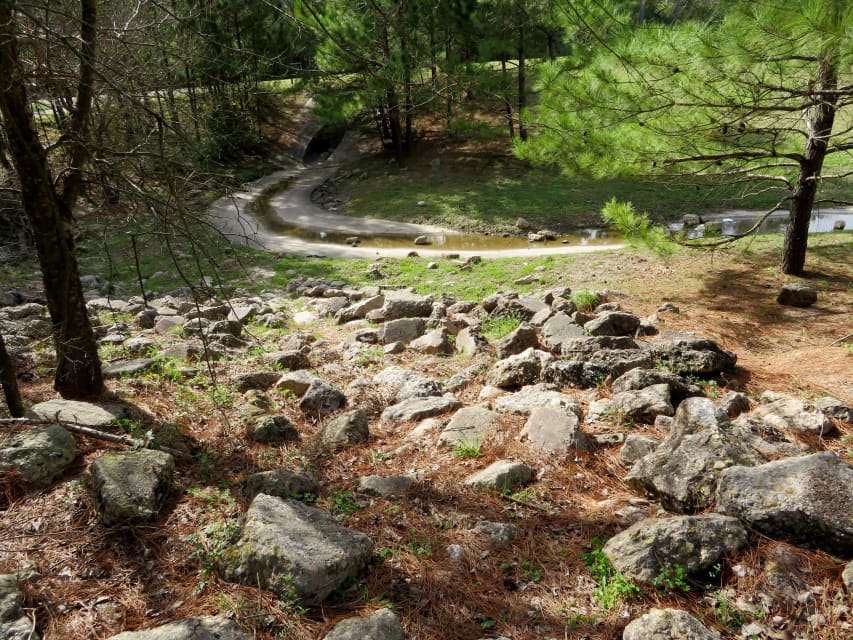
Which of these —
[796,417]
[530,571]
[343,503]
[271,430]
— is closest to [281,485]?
[343,503]

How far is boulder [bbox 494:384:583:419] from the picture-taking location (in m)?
4.04

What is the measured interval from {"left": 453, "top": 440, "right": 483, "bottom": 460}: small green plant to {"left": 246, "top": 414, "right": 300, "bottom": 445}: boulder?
3.97 feet

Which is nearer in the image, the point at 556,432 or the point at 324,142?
the point at 556,432

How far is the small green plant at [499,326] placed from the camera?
6.57m

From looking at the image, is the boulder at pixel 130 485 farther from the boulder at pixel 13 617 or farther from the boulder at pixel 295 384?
the boulder at pixel 295 384

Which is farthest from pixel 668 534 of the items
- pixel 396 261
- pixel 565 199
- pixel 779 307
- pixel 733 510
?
pixel 565 199

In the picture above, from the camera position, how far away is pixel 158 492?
9.53ft

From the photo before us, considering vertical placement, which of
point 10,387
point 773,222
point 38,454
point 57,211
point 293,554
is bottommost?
point 773,222

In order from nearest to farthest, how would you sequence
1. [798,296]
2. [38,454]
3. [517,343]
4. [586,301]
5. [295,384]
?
1. [38,454]
2. [295,384]
3. [517,343]
4. [798,296]
5. [586,301]

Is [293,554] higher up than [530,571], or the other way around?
[293,554]

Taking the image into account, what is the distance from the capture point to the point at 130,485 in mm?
2826

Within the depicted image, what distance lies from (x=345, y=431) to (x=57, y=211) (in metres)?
2.44

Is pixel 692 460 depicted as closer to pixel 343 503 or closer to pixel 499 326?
pixel 343 503

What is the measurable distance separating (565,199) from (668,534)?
58.4ft
